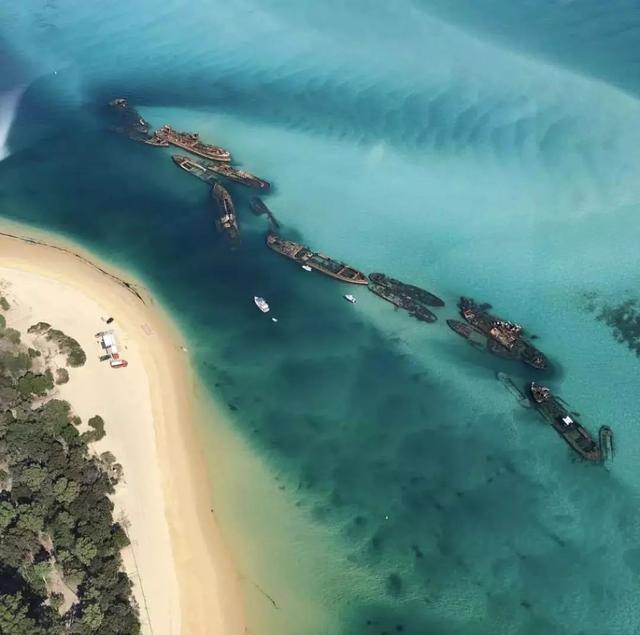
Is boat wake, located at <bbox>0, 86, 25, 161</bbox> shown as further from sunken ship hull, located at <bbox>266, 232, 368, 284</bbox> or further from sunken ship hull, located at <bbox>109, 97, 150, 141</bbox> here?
sunken ship hull, located at <bbox>266, 232, 368, 284</bbox>

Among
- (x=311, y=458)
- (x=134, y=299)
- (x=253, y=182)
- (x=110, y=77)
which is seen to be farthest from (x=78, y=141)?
(x=311, y=458)

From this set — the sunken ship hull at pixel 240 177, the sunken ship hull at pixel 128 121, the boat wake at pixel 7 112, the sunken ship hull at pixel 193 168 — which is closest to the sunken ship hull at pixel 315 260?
the sunken ship hull at pixel 240 177

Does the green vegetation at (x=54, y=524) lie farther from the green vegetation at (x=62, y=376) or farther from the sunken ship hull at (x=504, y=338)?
the sunken ship hull at (x=504, y=338)

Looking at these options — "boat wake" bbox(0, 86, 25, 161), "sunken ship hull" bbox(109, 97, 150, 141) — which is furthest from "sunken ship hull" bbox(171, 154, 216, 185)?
"boat wake" bbox(0, 86, 25, 161)

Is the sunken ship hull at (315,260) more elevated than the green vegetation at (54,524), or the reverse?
the sunken ship hull at (315,260)

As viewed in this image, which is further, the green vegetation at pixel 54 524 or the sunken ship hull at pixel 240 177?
the sunken ship hull at pixel 240 177

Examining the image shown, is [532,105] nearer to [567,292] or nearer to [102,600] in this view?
[567,292]

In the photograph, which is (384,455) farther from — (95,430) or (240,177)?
(240,177)
